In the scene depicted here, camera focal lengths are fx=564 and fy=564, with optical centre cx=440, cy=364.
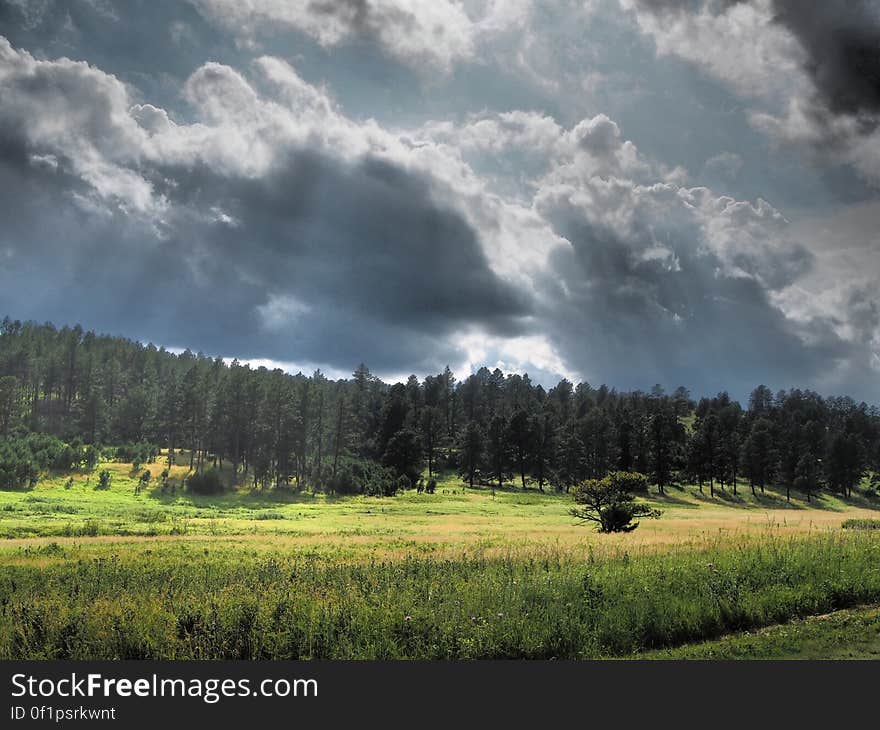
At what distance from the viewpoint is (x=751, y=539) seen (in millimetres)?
23359

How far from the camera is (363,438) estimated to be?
144750 mm

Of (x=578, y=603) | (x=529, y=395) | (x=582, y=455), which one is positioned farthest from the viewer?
(x=529, y=395)

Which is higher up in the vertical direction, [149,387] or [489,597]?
[149,387]

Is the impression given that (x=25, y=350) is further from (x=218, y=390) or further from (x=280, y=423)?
(x=280, y=423)

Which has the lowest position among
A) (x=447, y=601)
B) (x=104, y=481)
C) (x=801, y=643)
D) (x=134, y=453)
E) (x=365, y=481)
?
(x=104, y=481)

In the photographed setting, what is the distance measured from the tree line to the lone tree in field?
55843mm

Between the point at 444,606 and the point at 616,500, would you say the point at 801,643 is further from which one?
the point at 616,500

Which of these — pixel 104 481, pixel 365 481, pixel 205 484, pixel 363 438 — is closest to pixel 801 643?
pixel 365 481

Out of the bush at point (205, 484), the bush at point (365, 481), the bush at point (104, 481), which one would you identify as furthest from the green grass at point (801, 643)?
the bush at point (104, 481)

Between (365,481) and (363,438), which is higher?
(363,438)

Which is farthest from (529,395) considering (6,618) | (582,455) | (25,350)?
(6,618)

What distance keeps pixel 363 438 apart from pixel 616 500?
107 meters

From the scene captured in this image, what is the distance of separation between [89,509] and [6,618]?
58.8 metres

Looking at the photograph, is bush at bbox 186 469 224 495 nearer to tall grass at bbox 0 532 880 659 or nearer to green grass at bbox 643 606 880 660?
tall grass at bbox 0 532 880 659
